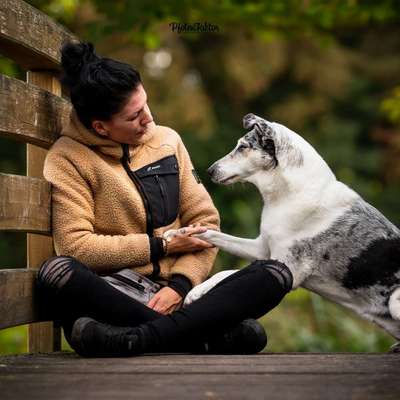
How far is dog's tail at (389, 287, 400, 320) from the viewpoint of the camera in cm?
383

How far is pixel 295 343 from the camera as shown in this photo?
7.11 m

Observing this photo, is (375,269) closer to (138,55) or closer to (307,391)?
(307,391)

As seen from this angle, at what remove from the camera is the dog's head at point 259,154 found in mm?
4180

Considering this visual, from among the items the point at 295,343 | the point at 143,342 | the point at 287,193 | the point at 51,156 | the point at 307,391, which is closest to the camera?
the point at 307,391

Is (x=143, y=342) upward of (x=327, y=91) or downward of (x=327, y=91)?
downward

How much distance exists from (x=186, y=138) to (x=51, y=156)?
1147cm

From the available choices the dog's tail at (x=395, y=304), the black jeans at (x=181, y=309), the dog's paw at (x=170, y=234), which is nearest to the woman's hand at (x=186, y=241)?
the dog's paw at (x=170, y=234)

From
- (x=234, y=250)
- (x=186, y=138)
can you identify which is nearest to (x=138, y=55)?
(x=186, y=138)

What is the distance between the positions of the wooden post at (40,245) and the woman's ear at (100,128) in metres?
0.37

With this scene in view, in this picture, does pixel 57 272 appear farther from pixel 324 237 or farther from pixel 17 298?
pixel 324 237

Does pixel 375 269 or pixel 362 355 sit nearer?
pixel 362 355

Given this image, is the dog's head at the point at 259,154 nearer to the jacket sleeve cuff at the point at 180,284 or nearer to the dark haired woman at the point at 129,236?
the dark haired woman at the point at 129,236

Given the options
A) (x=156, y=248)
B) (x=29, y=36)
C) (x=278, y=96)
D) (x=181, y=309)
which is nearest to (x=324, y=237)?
(x=156, y=248)

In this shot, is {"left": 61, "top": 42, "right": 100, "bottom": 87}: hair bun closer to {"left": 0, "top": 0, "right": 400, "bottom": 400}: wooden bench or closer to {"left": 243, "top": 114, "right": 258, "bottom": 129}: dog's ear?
{"left": 0, "top": 0, "right": 400, "bottom": 400}: wooden bench
